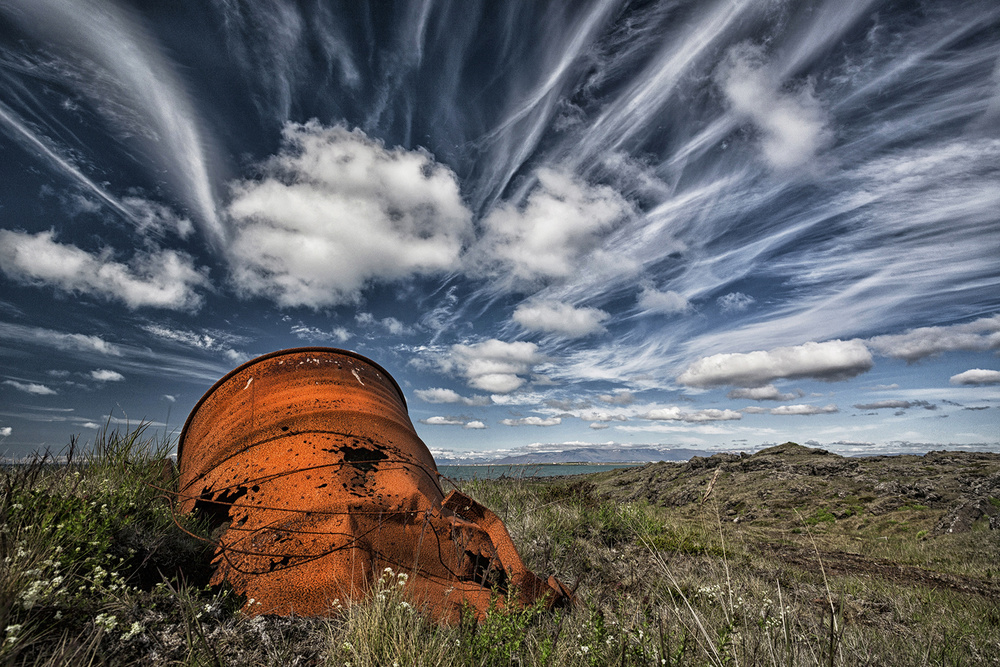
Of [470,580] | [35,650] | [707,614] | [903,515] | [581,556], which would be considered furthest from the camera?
[903,515]

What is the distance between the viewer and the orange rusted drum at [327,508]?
2441mm

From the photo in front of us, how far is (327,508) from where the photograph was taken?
2.62 metres

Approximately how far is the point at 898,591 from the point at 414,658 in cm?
607

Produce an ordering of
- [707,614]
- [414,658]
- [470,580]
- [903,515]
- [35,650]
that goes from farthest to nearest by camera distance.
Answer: [903,515]
[707,614]
[470,580]
[414,658]
[35,650]

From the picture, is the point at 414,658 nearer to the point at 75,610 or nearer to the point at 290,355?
the point at 75,610

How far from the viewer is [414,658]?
1.77m

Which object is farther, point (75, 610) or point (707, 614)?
point (707, 614)

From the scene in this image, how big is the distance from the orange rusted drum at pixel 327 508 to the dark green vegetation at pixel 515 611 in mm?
154

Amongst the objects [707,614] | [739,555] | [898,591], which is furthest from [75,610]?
[739,555]

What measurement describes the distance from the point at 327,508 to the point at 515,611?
124 centimetres

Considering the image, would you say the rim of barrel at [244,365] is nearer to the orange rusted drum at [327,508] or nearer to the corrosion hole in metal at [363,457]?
the orange rusted drum at [327,508]

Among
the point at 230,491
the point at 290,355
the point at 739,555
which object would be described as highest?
the point at 290,355

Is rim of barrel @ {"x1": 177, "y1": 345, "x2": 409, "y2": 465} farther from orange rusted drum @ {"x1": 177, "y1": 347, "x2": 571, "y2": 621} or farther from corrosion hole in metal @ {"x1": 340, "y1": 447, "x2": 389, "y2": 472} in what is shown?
corrosion hole in metal @ {"x1": 340, "y1": 447, "x2": 389, "y2": 472}

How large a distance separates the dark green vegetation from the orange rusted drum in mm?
154
